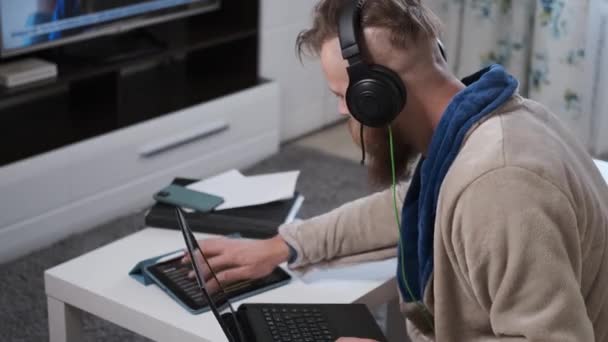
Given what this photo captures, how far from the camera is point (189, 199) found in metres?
1.85

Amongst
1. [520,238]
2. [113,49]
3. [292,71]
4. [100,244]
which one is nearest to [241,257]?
[520,238]

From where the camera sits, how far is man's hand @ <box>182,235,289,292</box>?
1548 mm

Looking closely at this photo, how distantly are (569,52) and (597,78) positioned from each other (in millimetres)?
158

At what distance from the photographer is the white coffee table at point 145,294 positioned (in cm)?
146

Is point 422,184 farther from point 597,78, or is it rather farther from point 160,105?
point 597,78

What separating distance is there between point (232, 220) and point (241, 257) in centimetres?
21

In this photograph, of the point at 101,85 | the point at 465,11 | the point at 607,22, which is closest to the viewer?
the point at 101,85

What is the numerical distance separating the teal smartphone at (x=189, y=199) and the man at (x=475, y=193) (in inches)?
18.9

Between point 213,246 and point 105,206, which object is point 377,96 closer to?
point 213,246

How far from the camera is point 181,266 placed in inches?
63.0

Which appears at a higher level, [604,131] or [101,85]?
[101,85]

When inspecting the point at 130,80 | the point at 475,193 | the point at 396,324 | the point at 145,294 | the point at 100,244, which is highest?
the point at 475,193

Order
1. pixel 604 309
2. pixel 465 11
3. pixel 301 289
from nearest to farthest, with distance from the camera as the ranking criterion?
pixel 604 309 < pixel 301 289 < pixel 465 11

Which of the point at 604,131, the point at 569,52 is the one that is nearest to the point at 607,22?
the point at 569,52
